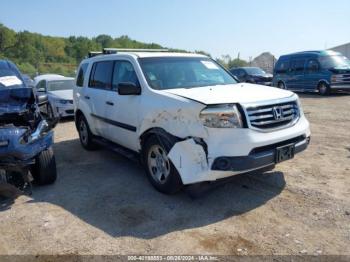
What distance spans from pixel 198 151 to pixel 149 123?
1007 mm

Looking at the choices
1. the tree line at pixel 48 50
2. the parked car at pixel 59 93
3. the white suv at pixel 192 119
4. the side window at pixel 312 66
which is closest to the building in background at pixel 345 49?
the tree line at pixel 48 50

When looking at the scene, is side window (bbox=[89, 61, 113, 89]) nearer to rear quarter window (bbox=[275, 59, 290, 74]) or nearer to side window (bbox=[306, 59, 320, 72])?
side window (bbox=[306, 59, 320, 72])

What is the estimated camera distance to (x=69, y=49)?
65.6 metres

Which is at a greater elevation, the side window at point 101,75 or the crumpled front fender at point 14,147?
the side window at point 101,75

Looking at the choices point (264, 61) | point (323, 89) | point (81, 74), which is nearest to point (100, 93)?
point (81, 74)

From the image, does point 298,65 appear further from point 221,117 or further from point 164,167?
point 221,117

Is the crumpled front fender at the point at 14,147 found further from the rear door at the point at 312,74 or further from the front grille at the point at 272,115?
the rear door at the point at 312,74

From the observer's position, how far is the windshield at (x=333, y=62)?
1544 centimetres

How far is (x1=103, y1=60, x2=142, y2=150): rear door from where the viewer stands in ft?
16.9

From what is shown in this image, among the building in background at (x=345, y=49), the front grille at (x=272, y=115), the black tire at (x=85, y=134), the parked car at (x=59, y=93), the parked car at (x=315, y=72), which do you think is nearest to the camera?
the front grille at (x=272, y=115)

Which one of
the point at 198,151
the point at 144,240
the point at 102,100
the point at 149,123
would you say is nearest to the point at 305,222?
the point at 198,151

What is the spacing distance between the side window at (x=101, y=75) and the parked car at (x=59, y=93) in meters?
4.64

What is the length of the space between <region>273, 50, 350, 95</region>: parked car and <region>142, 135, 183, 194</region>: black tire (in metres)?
12.6

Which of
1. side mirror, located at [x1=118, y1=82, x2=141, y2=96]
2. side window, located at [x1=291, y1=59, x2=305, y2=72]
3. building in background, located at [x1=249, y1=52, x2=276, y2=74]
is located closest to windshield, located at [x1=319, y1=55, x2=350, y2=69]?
side window, located at [x1=291, y1=59, x2=305, y2=72]
